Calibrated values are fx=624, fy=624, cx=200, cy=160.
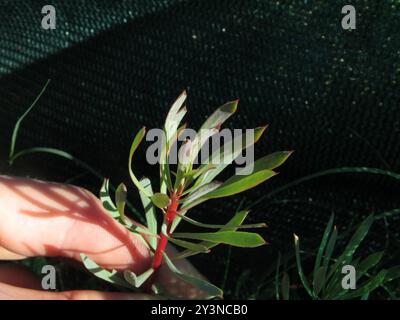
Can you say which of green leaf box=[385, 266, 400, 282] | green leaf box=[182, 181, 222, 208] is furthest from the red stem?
green leaf box=[385, 266, 400, 282]

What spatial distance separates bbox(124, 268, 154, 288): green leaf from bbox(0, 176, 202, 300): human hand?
53mm

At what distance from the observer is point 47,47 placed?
1.17 m

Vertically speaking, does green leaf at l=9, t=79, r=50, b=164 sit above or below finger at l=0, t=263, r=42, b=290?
above

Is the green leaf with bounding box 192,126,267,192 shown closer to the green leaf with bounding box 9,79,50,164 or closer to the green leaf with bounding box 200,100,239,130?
the green leaf with bounding box 200,100,239,130

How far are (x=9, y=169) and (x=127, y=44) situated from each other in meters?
0.40

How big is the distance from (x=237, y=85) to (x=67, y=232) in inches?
14.7

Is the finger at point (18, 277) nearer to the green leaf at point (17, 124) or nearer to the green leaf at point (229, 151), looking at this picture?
the green leaf at point (17, 124)

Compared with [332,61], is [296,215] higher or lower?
lower

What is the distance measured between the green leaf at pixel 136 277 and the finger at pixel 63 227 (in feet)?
0.24

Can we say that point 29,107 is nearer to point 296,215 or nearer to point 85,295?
point 85,295

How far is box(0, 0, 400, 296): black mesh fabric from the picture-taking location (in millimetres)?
1010

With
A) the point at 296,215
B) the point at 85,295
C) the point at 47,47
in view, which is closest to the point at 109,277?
the point at 85,295

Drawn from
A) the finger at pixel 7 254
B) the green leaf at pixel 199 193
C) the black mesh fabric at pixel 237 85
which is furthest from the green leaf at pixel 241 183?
the finger at pixel 7 254

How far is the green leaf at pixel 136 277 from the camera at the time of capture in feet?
2.90
